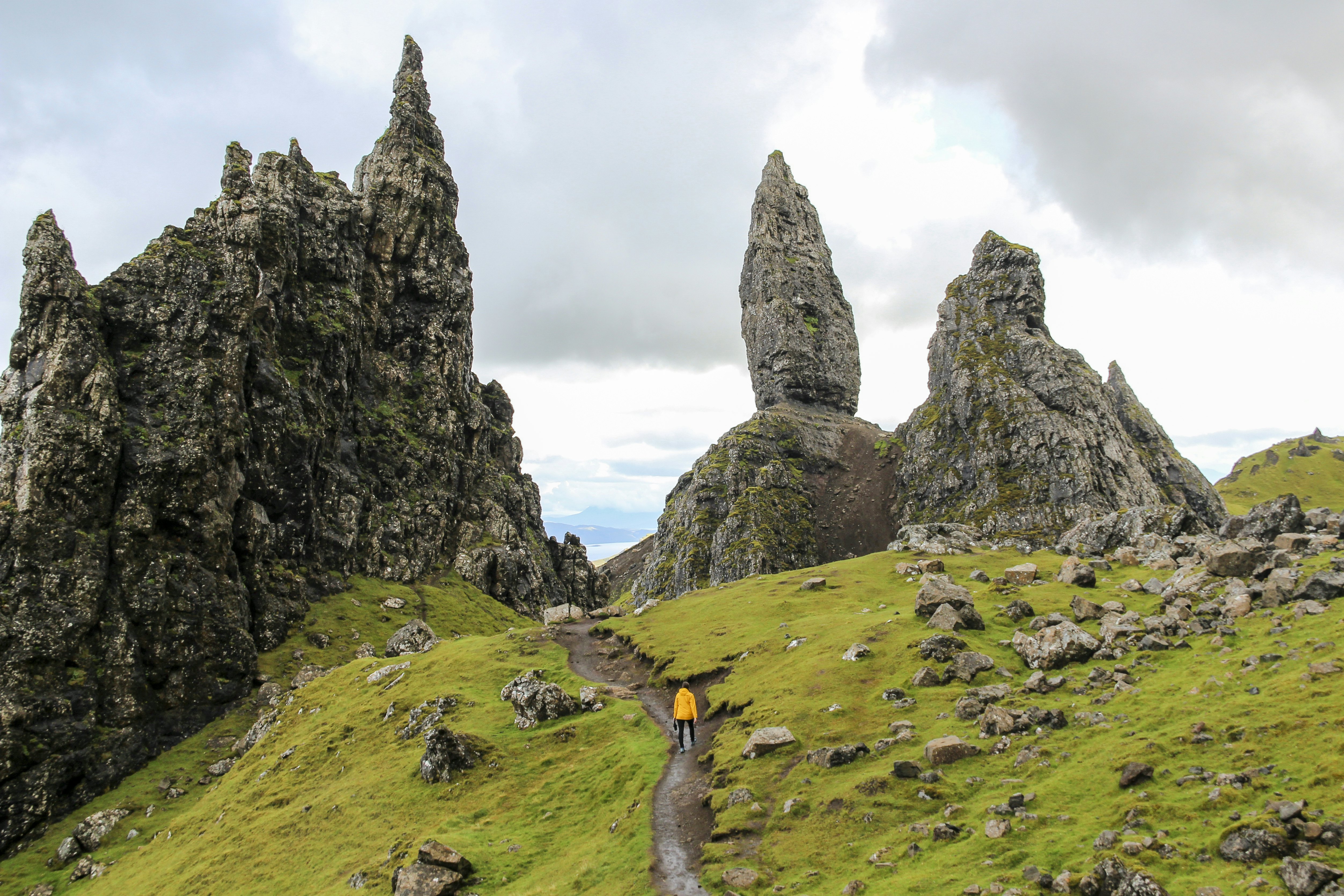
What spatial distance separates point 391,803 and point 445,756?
369cm

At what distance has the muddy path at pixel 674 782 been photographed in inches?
968

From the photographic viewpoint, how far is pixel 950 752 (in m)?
26.5

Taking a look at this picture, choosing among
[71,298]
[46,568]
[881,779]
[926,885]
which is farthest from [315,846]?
[71,298]

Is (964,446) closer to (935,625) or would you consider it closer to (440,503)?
(440,503)

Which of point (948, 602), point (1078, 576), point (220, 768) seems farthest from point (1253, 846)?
point (220, 768)

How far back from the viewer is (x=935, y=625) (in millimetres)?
42938

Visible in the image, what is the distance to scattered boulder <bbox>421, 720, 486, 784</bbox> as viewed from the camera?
39.5m

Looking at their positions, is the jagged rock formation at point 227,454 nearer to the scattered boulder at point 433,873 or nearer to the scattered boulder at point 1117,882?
the scattered boulder at point 433,873

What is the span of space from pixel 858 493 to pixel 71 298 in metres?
172

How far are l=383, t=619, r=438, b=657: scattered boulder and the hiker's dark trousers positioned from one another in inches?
1931

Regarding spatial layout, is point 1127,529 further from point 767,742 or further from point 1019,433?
point 1019,433

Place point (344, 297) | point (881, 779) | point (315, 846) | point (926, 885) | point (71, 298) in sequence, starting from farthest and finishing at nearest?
point (344, 297), point (71, 298), point (315, 846), point (881, 779), point (926, 885)

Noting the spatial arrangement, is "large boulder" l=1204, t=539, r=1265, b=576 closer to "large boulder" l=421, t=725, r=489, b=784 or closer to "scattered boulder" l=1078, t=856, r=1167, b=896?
"scattered boulder" l=1078, t=856, r=1167, b=896

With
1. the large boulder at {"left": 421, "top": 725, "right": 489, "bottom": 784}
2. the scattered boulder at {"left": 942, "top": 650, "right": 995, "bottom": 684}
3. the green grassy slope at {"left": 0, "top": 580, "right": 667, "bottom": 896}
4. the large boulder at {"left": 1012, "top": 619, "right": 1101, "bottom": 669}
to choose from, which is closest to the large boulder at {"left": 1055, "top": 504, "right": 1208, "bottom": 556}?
the large boulder at {"left": 1012, "top": 619, "right": 1101, "bottom": 669}
